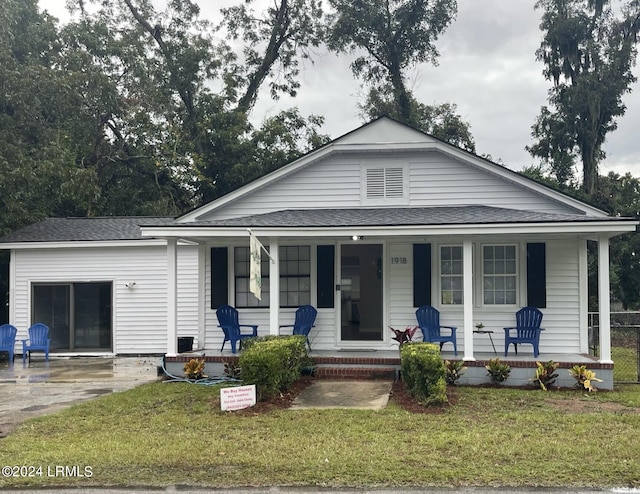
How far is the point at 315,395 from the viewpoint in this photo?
8750mm

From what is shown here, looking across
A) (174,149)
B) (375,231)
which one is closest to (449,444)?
(375,231)

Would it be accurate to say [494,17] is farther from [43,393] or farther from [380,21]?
[43,393]

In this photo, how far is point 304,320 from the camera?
1110cm

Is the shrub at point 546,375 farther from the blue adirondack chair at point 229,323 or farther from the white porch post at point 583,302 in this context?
the blue adirondack chair at point 229,323

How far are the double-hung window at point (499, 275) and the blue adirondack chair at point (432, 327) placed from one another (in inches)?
41.9

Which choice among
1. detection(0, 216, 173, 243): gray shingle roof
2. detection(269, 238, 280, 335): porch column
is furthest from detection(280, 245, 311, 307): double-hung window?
detection(0, 216, 173, 243): gray shingle roof

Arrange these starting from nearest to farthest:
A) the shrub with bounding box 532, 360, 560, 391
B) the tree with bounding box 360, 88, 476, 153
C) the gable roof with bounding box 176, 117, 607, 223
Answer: the shrub with bounding box 532, 360, 560, 391 → the gable roof with bounding box 176, 117, 607, 223 → the tree with bounding box 360, 88, 476, 153

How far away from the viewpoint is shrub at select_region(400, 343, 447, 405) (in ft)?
25.8

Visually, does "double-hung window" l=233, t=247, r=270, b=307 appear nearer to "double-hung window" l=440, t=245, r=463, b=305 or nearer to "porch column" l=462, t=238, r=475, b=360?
"double-hung window" l=440, t=245, r=463, b=305

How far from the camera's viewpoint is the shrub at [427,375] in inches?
310

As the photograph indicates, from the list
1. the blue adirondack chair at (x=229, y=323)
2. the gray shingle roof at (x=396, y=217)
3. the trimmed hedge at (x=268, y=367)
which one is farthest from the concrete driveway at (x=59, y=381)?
the gray shingle roof at (x=396, y=217)

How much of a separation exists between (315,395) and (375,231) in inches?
116

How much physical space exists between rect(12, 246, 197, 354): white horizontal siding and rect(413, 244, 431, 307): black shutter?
6.15m

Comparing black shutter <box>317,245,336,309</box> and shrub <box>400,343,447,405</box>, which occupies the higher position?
black shutter <box>317,245,336,309</box>
